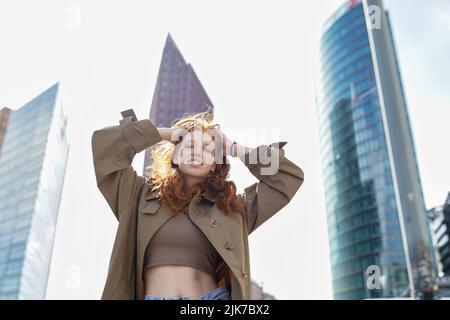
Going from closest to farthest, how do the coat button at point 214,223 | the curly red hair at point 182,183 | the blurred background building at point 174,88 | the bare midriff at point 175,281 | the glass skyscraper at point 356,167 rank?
the bare midriff at point 175,281 < the coat button at point 214,223 < the curly red hair at point 182,183 < the glass skyscraper at point 356,167 < the blurred background building at point 174,88

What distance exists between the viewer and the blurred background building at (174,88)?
82000 millimetres

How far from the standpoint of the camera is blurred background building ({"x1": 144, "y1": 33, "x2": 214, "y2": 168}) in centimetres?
8200

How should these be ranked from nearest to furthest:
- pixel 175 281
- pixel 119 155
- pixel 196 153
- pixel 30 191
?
pixel 175 281
pixel 119 155
pixel 196 153
pixel 30 191

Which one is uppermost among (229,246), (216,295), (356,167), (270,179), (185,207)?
(356,167)

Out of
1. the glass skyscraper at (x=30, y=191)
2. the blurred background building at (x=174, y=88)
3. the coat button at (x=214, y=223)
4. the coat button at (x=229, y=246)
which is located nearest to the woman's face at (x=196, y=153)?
the coat button at (x=214, y=223)

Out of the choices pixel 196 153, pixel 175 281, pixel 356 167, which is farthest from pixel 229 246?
pixel 356 167

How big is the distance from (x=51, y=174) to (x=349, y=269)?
55308 mm

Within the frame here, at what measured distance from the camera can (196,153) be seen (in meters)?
2.25

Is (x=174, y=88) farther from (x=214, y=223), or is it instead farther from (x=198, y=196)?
(x=214, y=223)

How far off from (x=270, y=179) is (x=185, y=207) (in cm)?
50

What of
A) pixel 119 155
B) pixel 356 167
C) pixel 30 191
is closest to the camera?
pixel 119 155

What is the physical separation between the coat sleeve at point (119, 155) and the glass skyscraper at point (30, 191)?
69778 mm

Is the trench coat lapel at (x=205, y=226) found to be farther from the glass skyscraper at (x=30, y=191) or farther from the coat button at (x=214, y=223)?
the glass skyscraper at (x=30, y=191)
